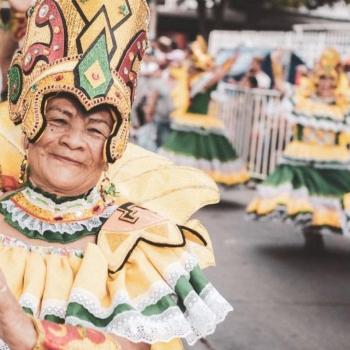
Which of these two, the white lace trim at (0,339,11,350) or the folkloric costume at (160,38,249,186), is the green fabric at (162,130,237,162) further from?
the white lace trim at (0,339,11,350)

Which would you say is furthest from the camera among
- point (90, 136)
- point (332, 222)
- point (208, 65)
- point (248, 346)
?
point (208, 65)

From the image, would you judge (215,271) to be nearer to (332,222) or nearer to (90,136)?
(332,222)

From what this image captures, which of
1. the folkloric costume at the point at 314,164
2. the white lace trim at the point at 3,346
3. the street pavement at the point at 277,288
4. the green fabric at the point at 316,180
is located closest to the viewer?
the white lace trim at the point at 3,346

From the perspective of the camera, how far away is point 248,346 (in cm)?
441

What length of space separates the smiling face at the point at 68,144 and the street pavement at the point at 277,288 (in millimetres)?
2345

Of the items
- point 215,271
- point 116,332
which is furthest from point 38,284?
point 215,271

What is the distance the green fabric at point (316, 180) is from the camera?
273 inches

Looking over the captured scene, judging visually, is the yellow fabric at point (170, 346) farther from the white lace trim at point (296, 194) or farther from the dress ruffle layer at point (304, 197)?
the white lace trim at point (296, 194)

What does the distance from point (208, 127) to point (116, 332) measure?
7.39 metres

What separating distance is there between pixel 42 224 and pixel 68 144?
0.26 meters

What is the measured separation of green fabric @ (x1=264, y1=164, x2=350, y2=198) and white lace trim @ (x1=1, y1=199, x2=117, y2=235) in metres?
4.82

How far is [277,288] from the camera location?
18.6 feet

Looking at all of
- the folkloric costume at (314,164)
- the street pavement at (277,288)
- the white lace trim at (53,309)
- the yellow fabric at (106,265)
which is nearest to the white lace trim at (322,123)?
the folkloric costume at (314,164)

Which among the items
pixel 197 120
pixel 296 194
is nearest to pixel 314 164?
pixel 296 194
